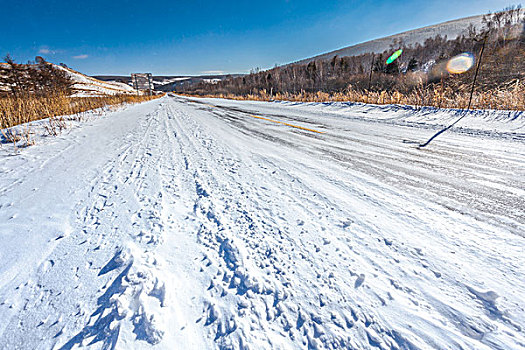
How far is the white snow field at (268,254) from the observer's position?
4.05ft

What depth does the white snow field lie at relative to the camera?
1.23 meters

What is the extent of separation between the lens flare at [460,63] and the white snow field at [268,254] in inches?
1741

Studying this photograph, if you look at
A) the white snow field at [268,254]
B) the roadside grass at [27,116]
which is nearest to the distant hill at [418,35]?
the roadside grass at [27,116]

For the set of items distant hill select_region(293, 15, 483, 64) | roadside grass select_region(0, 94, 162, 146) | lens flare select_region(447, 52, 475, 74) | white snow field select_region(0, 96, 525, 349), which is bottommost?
white snow field select_region(0, 96, 525, 349)

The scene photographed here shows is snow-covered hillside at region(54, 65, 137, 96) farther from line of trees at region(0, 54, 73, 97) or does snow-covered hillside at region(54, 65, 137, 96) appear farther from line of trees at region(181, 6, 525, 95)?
line of trees at region(181, 6, 525, 95)

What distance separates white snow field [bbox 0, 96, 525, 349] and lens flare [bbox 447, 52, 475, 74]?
44225 mm

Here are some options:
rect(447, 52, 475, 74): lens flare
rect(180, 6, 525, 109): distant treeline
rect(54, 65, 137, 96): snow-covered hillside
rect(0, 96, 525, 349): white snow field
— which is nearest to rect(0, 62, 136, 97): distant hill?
rect(54, 65, 137, 96): snow-covered hillside

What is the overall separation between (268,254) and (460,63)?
53.2 meters

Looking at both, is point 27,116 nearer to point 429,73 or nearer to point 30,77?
point 30,77

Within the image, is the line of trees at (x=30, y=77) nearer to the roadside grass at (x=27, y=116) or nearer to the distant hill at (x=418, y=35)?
the roadside grass at (x=27, y=116)

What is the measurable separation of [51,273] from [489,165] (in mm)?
5645

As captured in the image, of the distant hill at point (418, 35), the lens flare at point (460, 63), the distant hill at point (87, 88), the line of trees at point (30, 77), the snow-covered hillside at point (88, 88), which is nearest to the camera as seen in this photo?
the line of trees at point (30, 77)

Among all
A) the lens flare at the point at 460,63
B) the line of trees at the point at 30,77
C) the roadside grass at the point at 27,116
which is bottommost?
the roadside grass at the point at 27,116

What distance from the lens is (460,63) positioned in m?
36.7
